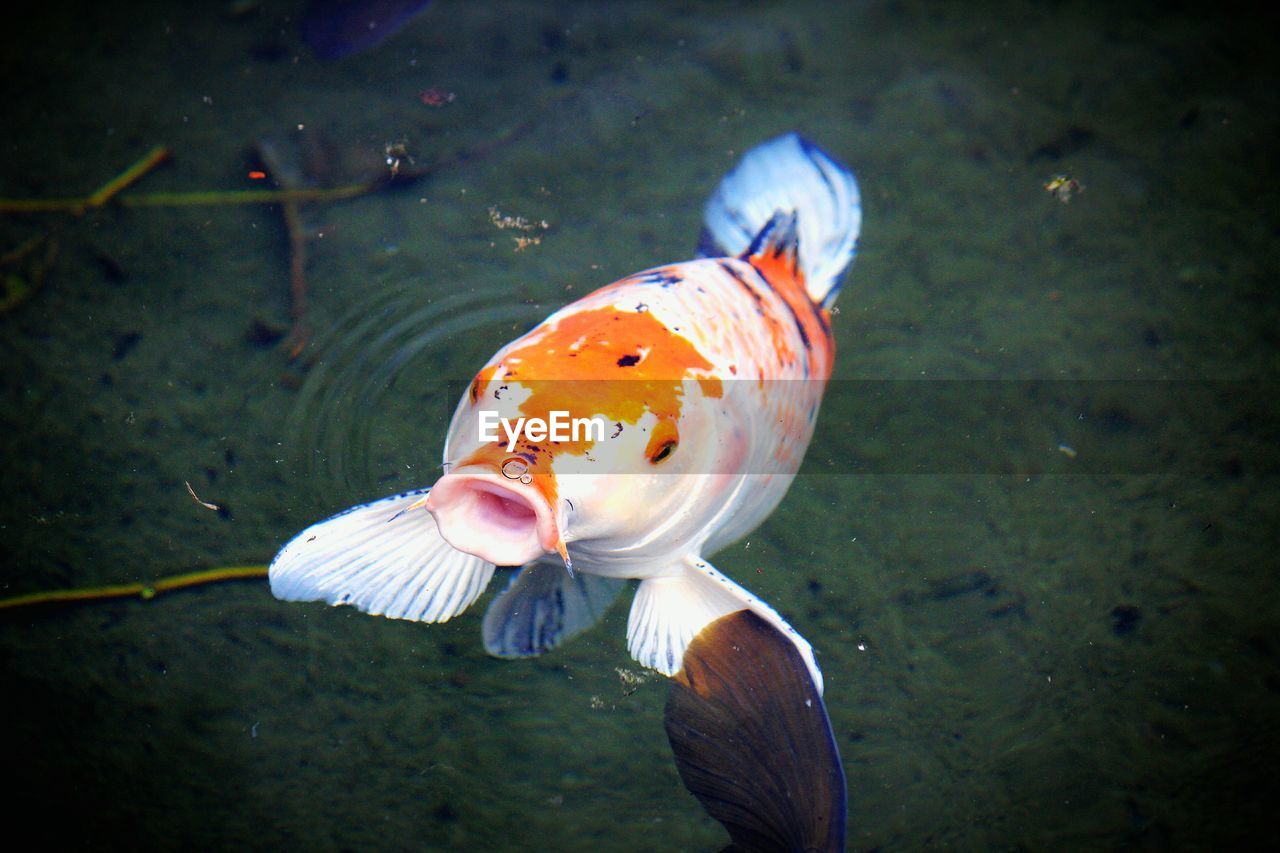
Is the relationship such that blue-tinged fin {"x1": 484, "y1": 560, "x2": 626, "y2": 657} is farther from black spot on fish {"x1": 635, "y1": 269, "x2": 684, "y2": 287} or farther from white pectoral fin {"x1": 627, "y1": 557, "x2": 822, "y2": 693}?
black spot on fish {"x1": 635, "y1": 269, "x2": 684, "y2": 287}

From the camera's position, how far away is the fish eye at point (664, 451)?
5.73 ft

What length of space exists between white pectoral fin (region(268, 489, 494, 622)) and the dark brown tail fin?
2.11 feet

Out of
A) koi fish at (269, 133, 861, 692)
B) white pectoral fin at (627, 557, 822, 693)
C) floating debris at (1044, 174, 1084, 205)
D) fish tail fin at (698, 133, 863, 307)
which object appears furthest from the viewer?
Result: floating debris at (1044, 174, 1084, 205)

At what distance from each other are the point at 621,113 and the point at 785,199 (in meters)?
0.91

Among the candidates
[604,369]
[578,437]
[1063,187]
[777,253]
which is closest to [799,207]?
[777,253]

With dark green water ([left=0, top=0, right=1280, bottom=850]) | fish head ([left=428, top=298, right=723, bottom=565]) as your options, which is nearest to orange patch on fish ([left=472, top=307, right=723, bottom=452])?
fish head ([left=428, top=298, right=723, bottom=565])

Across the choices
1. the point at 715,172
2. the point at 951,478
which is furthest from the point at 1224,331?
the point at 715,172

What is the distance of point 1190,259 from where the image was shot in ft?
9.94

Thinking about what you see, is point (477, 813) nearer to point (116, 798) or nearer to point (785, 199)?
point (116, 798)

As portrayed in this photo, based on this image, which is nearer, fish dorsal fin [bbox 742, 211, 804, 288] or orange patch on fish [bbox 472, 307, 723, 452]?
orange patch on fish [bbox 472, 307, 723, 452]

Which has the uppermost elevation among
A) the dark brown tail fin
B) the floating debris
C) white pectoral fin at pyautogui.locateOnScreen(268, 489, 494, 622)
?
the floating debris

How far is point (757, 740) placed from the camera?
6.62 ft

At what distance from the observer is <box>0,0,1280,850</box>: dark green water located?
2400 millimetres

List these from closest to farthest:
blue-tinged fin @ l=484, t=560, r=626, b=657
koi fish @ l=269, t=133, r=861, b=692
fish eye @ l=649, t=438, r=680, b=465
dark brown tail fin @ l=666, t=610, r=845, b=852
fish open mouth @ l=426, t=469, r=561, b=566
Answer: fish open mouth @ l=426, t=469, r=561, b=566 < koi fish @ l=269, t=133, r=861, b=692 < fish eye @ l=649, t=438, r=680, b=465 < dark brown tail fin @ l=666, t=610, r=845, b=852 < blue-tinged fin @ l=484, t=560, r=626, b=657
